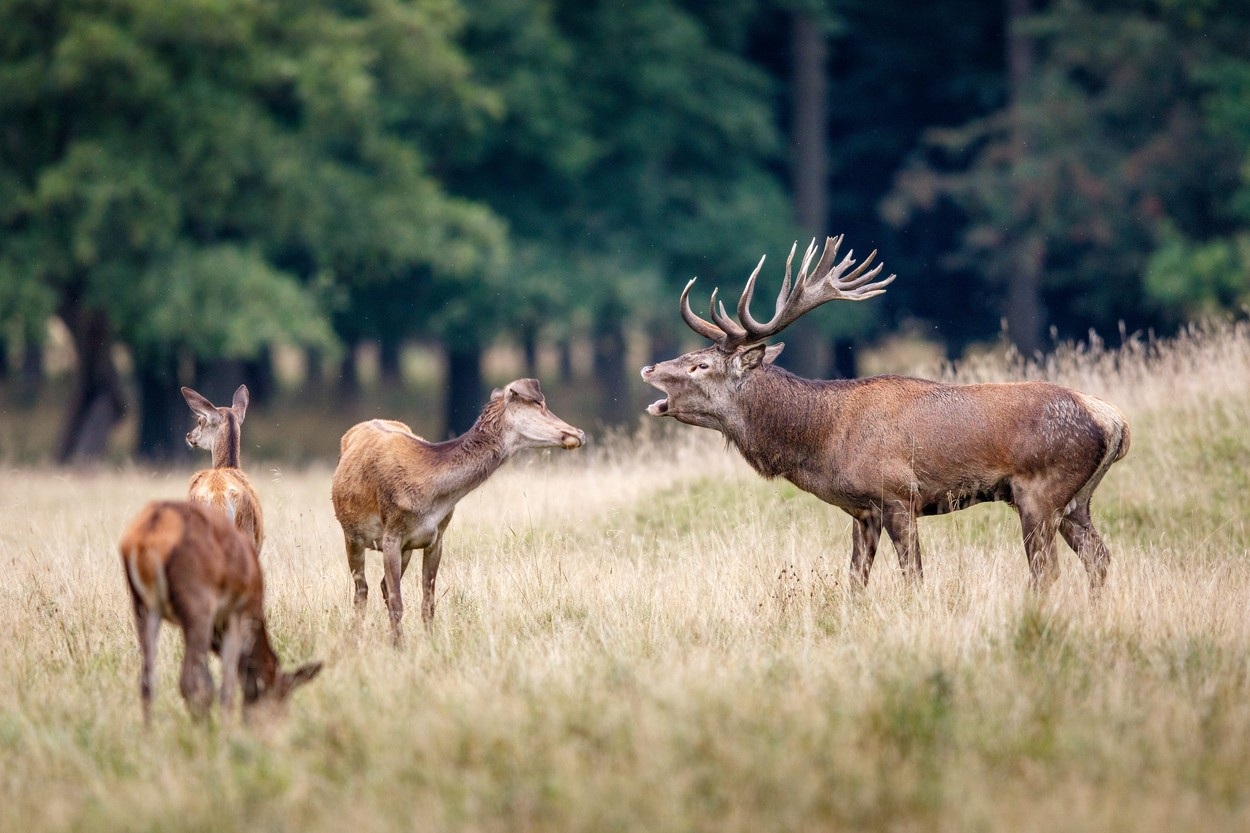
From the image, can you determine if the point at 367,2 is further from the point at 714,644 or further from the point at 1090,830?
the point at 1090,830

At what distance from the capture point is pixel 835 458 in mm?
8508

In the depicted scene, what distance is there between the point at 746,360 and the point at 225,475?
11.2ft

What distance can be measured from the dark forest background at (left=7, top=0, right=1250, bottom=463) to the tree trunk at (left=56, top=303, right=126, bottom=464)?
51mm

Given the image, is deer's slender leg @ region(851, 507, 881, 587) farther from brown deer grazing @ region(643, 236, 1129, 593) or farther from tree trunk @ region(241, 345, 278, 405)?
tree trunk @ region(241, 345, 278, 405)

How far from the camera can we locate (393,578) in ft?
25.0

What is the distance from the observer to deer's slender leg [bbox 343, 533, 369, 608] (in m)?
8.14

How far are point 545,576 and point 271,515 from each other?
4.10 metres

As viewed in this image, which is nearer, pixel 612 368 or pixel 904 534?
pixel 904 534

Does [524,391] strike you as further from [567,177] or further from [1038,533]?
[567,177]

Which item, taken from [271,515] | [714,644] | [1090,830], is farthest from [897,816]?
[271,515]

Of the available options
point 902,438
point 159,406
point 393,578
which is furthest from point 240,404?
point 159,406

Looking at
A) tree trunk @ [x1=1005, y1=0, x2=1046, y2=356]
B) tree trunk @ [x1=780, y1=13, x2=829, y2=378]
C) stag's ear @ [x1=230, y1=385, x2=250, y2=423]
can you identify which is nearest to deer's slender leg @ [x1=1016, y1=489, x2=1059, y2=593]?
stag's ear @ [x1=230, y1=385, x2=250, y2=423]

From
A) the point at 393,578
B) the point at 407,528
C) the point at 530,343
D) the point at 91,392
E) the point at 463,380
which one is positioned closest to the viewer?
the point at 393,578

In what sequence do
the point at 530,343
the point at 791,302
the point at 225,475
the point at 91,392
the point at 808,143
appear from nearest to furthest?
1. the point at 225,475
2. the point at 791,302
3. the point at 91,392
4. the point at 808,143
5. the point at 530,343
